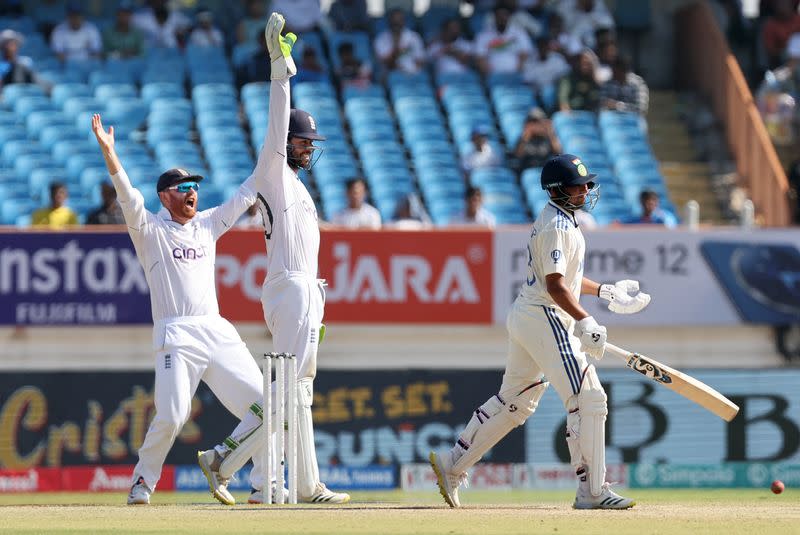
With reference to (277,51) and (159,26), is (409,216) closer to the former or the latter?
(159,26)

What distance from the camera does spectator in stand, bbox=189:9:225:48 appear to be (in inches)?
780

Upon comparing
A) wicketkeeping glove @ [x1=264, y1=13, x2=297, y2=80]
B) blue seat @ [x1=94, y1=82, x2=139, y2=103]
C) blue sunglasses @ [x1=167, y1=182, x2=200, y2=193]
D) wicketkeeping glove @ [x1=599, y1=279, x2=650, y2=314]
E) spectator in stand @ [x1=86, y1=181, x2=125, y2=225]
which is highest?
blue seat @ [x1=94, y1=82, x2=139, y2=103]

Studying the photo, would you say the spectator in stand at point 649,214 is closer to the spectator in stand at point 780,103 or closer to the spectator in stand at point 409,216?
the spectator in stand at point 409,216

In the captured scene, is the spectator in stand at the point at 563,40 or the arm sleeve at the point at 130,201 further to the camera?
the spectator in stand at the point at 563,40

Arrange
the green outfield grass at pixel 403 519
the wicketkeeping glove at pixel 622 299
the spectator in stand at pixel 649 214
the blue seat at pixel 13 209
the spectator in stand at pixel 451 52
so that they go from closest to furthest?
the green outfield grass at pixel 403 519 → the wicketkeeping glove at pixel 622 299 → the spectator in stand at pixel 649 214 → the blue seat at pixel 13 209 → the spectator in stand at pixel 451 52

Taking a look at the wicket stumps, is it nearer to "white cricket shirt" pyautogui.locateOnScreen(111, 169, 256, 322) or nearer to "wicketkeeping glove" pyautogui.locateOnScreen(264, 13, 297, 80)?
"white cricket shirt" pyautogui.locateOnScreen(111, 169, 256, 322)

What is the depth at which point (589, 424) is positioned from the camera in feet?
30.9

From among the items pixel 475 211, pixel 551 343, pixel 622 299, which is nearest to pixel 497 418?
pixel 551 343

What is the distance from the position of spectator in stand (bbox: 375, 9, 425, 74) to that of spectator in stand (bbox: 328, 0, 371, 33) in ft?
2.18

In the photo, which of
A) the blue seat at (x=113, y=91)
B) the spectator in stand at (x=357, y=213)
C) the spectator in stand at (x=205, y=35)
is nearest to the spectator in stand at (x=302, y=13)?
the spectator in stand at (x=205, y=35)

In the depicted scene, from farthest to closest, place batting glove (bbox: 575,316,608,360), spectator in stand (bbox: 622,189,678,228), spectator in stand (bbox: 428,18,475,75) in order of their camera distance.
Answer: spectator in stand (bbox: 428,18,475,75) < spectator in stand (bbox: 622,189,678,228) < batting glove (bbox: 575,316,608,360)

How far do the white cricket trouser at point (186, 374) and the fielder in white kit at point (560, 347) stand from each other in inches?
55.1

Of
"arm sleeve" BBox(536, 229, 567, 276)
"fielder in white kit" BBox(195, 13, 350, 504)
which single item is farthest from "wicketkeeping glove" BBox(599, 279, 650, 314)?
"fielder in white kit" BBox(195, 13, 350, 504)

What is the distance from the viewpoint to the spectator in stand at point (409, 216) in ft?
54.9
